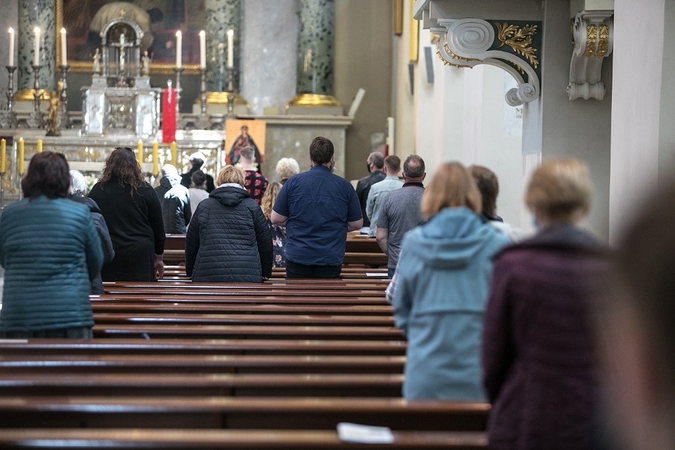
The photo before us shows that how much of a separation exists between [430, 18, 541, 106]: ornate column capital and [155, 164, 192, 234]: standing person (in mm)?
3841

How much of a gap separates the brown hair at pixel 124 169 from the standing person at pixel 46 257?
7.17 ft

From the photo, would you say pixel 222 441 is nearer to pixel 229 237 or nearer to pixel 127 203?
pixel 229 237

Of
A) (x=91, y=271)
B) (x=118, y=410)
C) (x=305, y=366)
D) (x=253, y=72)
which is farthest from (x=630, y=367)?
(x=253, y=72)

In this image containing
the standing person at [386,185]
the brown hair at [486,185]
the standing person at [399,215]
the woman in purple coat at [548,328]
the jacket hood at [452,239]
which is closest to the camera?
the woman in purple coat at [548,328]

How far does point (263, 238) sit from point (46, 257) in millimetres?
2588

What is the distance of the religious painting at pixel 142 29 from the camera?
20.0 m

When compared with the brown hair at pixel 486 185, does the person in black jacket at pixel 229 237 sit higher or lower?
lower

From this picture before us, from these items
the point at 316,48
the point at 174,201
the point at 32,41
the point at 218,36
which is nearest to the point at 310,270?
the point at 174,201

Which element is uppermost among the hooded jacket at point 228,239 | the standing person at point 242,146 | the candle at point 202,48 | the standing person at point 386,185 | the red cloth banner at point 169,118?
the candle at point 202,48

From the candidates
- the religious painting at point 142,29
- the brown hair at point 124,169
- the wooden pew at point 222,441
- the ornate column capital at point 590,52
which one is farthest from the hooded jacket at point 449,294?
the religious painting at point 142,29

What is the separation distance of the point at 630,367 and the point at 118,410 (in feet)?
8.03

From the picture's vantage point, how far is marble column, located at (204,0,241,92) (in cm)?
1948

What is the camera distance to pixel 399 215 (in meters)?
7.43

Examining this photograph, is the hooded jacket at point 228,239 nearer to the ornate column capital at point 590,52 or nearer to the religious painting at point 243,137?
the ornate column capital at point 590,52
